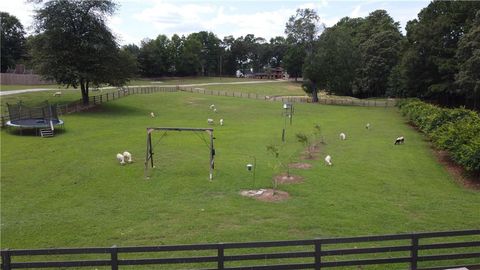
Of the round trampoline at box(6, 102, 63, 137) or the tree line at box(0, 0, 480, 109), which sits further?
the tree line at box(0, 0, 480, 109)

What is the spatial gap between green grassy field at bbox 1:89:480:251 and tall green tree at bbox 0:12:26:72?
67.4 meters

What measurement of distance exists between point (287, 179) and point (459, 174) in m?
9.50

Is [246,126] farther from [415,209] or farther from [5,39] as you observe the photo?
[5,39]

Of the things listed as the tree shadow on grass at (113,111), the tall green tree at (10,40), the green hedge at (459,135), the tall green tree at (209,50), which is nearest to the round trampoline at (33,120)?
the tree shadow on grass at (113,111)

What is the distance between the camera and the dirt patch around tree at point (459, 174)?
1978cm

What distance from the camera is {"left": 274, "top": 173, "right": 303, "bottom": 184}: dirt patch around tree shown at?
19448 millimetres

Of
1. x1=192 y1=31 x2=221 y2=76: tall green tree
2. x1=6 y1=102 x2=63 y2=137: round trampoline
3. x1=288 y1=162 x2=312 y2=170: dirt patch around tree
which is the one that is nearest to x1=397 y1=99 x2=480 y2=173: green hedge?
x1=288 y1=162 x2=312 y2=170: dirt patch around tree

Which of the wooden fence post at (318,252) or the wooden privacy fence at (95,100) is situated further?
the wooden privacy fence at (95,100)

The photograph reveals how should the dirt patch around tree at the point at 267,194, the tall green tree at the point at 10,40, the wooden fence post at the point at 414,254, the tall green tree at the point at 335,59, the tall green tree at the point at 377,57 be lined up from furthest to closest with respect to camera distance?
1. the tall green tree at the point at 10,40
2. the tall green tree at the point at 377,57
3. the tall green tree at the point at 335,59
4. the dirt patch around tree at the point at 267,194
5. the wooden fence post at the point at 414,254

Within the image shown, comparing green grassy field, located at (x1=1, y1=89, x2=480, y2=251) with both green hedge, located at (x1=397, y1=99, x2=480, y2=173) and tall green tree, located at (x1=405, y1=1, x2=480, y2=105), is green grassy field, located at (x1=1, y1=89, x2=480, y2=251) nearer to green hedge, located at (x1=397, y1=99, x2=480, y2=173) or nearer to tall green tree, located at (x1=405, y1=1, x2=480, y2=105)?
green hedge, located at (x1=397, y1=99, x2=480, y2=173)

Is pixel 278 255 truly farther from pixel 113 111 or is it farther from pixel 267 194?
pixel 113 111

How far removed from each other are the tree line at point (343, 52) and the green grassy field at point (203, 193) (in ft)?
49.4

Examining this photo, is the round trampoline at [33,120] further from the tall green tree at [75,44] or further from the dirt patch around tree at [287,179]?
the dirt patch around tree at [287,179]

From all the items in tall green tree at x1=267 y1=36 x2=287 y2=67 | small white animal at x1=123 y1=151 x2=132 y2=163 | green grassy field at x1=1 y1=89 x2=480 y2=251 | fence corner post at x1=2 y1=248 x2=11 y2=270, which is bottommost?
green grassy field at x1=1 y1=89 x2=480 y2=251
